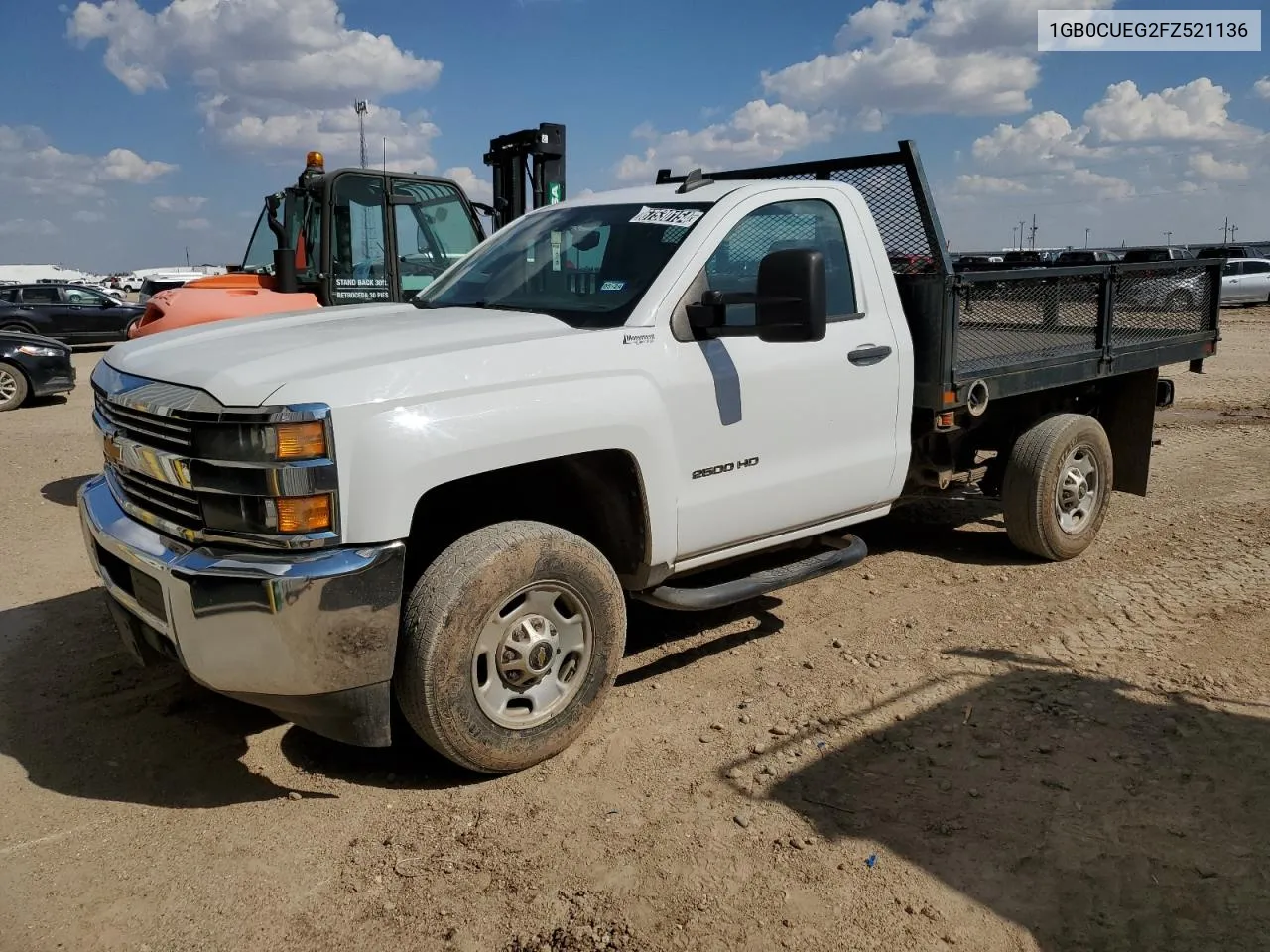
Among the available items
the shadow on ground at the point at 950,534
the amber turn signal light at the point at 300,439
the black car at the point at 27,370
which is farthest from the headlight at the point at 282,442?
the black car at the point at 27,370

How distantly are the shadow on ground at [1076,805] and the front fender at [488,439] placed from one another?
1.23m

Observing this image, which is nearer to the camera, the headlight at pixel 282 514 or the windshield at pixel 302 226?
the headlight at pixel 282 514

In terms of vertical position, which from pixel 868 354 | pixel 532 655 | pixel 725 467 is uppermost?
pixel 868 354

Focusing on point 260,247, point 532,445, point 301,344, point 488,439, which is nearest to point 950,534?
point 532,445

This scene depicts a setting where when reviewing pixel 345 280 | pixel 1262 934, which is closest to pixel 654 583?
pixel 1262 934

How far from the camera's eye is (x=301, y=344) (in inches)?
142

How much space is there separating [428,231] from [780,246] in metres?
4.26

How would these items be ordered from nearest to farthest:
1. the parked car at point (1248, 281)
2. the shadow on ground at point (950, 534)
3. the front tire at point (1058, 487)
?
the front tire at point (1058, 487) < the shadow on ground at point (950, 534) < the parked car at point (1248, 281)

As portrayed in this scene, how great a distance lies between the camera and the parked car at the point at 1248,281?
3106cm

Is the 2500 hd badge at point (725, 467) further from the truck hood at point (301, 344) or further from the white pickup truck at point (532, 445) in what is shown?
the truck hood at point (301, 344)

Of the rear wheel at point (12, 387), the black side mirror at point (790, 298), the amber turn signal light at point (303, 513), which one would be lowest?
the rear wheel at point (12, 387)

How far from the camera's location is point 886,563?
636cm

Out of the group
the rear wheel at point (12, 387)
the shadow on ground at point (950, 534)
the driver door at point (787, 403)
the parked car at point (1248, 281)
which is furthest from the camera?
the parked car at point (1248, 281)

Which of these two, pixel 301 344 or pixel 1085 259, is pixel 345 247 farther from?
pixel 1085 259
